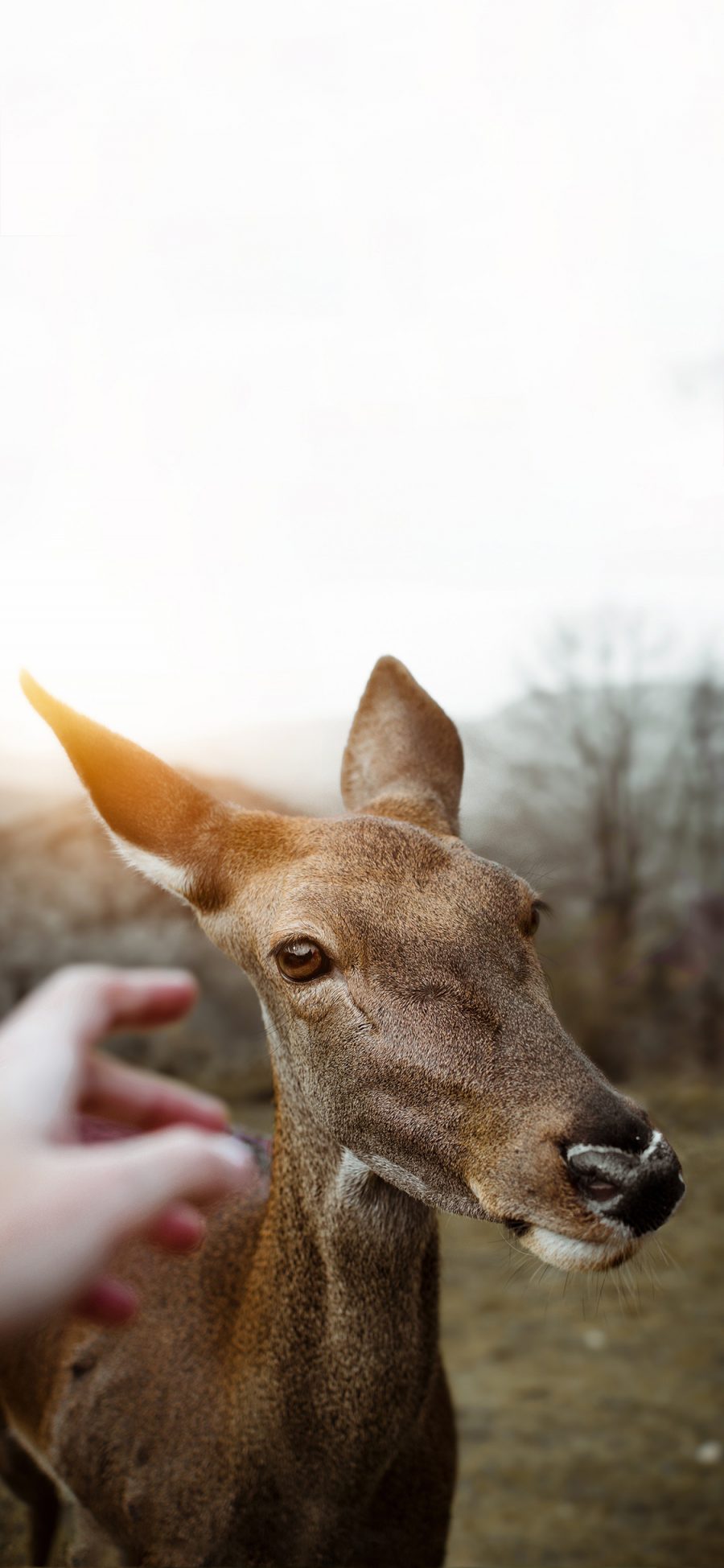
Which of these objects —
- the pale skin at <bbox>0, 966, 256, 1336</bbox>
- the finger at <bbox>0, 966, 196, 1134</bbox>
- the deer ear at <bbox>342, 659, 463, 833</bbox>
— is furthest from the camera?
the deer ear at <bbox>342, 659, 463, 833</bbox>

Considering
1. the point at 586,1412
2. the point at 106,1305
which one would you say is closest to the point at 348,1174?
the point at 106,1305

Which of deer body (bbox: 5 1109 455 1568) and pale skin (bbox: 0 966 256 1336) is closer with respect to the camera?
pale skin (bbox: 0 966 256 1336)

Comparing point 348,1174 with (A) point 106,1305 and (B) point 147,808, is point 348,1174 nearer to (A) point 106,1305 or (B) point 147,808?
(A) point 106,1305

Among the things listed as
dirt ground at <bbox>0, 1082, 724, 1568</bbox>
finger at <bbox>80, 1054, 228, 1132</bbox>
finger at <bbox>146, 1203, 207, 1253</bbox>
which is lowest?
dirt ground at <bbox>0, 1082, 724, 1568</bbox>

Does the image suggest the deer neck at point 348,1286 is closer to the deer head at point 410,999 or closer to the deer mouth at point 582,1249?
the deer head at point 410,999

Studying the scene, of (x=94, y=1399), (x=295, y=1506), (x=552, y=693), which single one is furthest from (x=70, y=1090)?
(x=552, y=693)

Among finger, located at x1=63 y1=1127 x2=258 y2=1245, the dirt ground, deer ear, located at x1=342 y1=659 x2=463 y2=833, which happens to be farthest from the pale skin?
the dirt ground

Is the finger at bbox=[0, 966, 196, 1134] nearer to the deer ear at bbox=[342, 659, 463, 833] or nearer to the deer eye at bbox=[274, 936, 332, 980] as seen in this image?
the deer eye at bbox=[274, 936, 332, 980]
